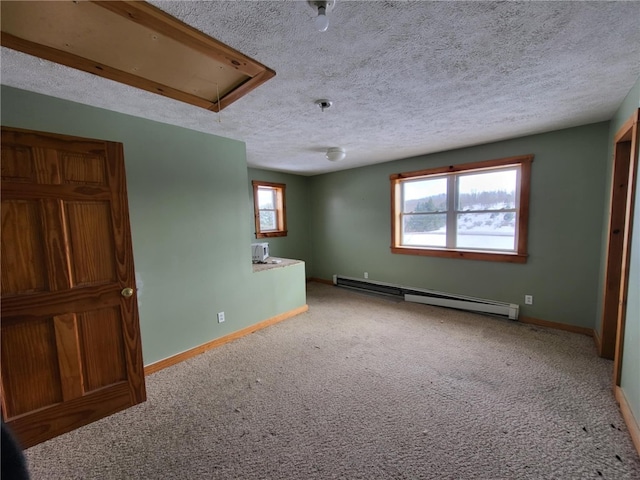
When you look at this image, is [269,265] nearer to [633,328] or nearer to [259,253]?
[259,253]

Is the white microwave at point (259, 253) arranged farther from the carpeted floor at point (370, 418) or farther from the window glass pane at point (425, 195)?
the window glass pane at point (425, 195)

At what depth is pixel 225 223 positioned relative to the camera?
10.0 ft

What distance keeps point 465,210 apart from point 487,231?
0.41m

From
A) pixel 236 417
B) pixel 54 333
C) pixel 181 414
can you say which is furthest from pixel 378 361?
pixel 54 333

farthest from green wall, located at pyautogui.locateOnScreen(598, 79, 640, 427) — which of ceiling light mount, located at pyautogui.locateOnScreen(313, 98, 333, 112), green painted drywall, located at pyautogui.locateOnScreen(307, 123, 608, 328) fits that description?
ceiling light mount, located at pyautogui.locateOnScreen(313, 98, 333, 112)

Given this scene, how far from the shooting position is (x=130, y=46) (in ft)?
4.55

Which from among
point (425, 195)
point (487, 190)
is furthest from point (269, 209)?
point (487, 190)

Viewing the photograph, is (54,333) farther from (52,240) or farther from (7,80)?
(7,80)

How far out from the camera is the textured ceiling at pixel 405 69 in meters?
1.25

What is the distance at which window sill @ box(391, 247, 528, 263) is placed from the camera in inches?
135

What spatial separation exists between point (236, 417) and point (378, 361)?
1.35 m

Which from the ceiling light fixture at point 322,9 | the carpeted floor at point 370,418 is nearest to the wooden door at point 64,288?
the carpeted floor at point 370,418

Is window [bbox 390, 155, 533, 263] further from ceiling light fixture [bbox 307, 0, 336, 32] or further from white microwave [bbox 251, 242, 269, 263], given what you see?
ceiling light fixture [bbox 307, 0, 336, 32]

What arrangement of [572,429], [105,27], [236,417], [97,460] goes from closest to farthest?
[105,27]
[97,460]
[572,429]
[236,417]
